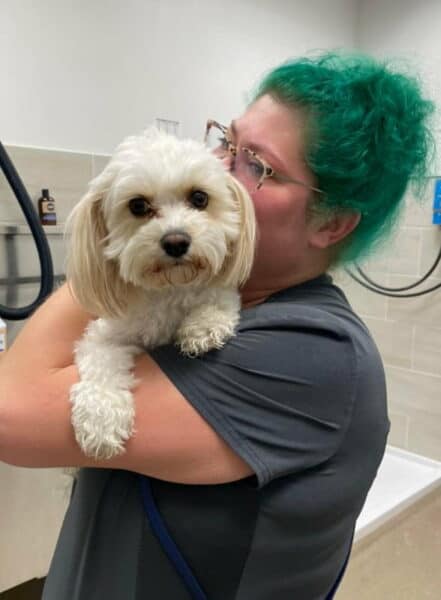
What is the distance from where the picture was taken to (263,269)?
0.96 metres

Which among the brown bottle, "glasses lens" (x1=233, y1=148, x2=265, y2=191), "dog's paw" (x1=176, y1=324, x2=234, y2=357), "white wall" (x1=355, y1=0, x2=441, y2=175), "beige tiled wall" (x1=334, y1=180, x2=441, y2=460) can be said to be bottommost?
"beige tiled wall" (x1=334, y1=180, x2=441, y2=460)

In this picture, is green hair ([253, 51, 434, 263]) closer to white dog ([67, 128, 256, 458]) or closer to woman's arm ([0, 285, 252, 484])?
white dog ([67, 128, 256, 458])

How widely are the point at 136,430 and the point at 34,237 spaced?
1.14 meters

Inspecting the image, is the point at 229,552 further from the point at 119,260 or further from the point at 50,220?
the point at 50,220

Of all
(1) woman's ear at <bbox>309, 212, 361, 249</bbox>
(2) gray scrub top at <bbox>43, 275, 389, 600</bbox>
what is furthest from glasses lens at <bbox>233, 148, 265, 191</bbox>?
(2) gray scrub top at <bbox>43, 275, 389, 600</bbox>

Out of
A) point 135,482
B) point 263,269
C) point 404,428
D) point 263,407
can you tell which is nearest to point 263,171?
point 263,269

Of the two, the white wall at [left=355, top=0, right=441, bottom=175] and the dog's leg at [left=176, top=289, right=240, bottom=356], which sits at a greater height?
the white wall at [left=355, top=0, right=441, bottom=175]

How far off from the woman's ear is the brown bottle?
3.76 feet

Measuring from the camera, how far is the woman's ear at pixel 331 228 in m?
0.94

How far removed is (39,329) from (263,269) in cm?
36

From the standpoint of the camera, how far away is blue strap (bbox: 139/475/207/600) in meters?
0.78

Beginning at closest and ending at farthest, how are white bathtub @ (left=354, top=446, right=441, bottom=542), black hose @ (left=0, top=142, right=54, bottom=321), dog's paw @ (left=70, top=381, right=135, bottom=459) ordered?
dog's paw @ (left=70, top=381, right=135, bottom=459), black hose @ (left=0, top=142, right=54, bottom=321), white bathtub @ (left=354, top=446, right=441, bottom=542)

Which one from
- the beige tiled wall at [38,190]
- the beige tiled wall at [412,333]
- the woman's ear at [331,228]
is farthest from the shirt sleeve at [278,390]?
the beige tiled wall at [412,333]

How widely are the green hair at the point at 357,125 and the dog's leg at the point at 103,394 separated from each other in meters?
0.38
